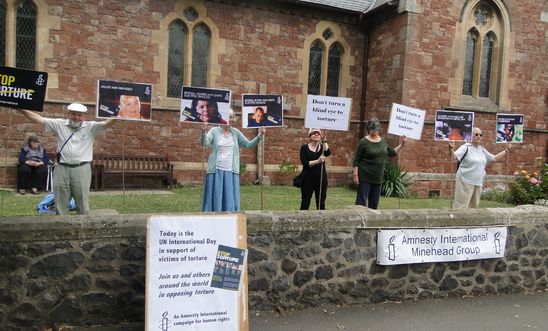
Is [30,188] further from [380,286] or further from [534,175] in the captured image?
[534,175]

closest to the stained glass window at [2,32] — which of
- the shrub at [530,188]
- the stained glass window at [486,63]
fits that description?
the shrub at [530,188]

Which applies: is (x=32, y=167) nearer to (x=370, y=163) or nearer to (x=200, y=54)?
(x=200, y=54)

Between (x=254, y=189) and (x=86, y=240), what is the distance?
9.40m

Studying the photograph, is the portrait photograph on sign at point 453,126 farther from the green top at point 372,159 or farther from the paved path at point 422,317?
the paved path at point 422,317

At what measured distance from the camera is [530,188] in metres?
12.6

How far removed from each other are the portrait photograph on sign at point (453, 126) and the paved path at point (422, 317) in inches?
118

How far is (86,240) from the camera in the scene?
14.0 ft

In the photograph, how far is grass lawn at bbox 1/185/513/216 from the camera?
929 centimetres

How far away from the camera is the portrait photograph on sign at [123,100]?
20.9 feet

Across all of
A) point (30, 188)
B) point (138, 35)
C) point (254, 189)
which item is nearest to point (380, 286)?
point (254, 189)

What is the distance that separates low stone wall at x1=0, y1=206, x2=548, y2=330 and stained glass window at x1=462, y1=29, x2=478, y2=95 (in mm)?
10297

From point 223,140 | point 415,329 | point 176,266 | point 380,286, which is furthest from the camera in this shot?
point 223,140

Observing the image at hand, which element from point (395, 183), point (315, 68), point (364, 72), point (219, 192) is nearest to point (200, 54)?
point (315, 68)

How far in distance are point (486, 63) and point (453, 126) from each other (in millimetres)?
9247
